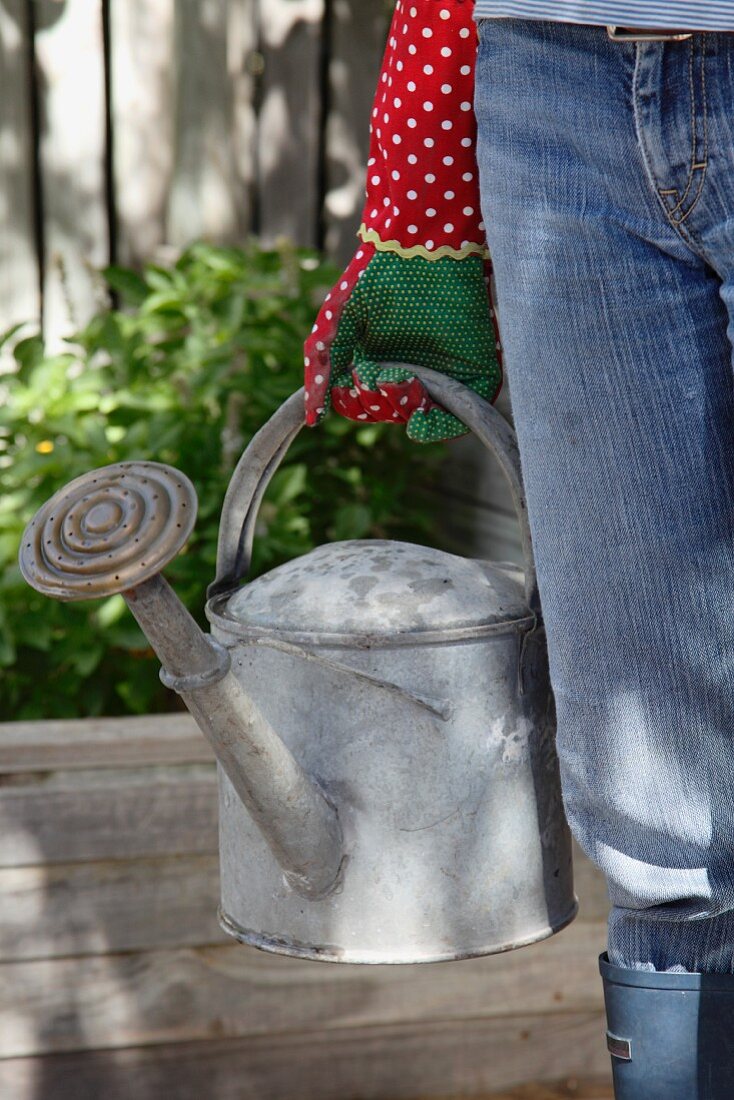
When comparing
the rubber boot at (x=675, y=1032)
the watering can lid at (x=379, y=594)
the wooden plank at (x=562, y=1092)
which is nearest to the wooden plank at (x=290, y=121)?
the watering can lid at (x=379, y=594)

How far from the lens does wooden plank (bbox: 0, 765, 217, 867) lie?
1.91 m

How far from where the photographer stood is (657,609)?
3.57 feet

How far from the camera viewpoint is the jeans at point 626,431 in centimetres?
106

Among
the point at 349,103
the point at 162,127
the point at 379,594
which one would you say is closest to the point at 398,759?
the point at 379,594

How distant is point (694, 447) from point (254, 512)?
1.79 ft

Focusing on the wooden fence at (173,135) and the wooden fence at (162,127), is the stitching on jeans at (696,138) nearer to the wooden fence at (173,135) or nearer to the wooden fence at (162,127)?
the wooden fence at (173,135)

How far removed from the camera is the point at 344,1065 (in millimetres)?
2059

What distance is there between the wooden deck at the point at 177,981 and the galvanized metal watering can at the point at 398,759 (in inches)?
23.2

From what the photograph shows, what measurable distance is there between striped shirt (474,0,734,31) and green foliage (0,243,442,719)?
1.26 meters

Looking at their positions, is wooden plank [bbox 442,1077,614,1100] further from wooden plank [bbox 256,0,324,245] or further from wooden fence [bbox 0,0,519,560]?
wooden plank [bbox 256,0,324,245]

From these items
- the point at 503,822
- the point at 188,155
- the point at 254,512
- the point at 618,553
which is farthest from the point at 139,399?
the point at 618,553

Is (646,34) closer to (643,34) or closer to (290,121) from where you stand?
(643,34)

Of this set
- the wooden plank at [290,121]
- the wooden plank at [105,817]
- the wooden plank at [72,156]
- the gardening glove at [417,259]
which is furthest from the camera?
the wooden plank at [290,121]

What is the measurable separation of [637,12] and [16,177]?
1.98 metres
